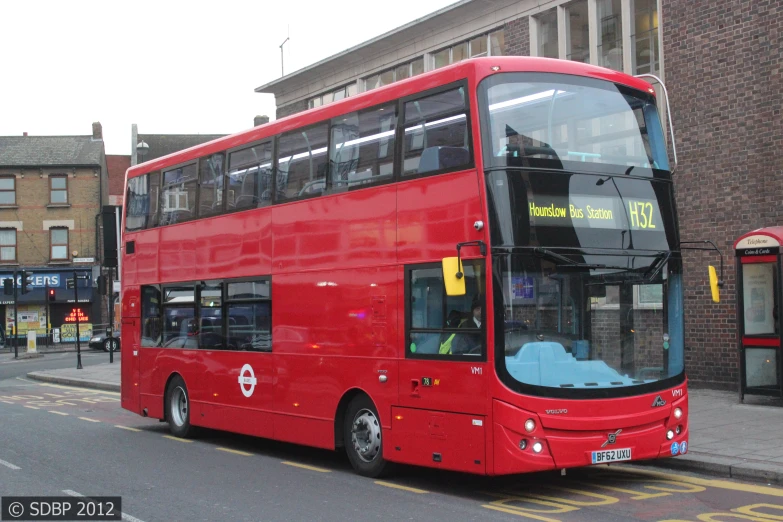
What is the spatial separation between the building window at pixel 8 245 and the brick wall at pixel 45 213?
28 cm

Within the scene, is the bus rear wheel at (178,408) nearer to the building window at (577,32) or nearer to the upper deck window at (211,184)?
the upper deck window at (211,184)

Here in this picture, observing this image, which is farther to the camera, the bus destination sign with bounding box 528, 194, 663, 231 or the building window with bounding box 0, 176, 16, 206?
the building window with bounding box 0, 176, 16, 206

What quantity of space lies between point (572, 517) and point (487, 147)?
3444 mm

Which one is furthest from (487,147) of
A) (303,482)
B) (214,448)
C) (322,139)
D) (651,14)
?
(651,14)

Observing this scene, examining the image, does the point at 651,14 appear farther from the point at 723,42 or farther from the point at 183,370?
the point at 183,370

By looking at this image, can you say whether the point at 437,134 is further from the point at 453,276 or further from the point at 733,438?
the point at 733,438

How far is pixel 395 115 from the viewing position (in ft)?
33.5

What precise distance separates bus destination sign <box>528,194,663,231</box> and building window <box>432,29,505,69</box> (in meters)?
12.7

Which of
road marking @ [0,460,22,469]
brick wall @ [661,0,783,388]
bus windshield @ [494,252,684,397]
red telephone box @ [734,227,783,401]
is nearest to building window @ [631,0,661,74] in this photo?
brick wall @ [661,0,783,388]

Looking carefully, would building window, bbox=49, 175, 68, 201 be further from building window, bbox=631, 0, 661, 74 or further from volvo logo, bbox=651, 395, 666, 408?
volvo logo, bbox=651, 395, 666, 408

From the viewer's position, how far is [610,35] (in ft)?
63.4

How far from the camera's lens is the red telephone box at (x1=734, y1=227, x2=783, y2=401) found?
47.6ft

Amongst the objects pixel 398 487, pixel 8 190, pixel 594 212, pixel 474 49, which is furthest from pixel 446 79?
pixel 8 190

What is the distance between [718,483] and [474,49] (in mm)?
15240
